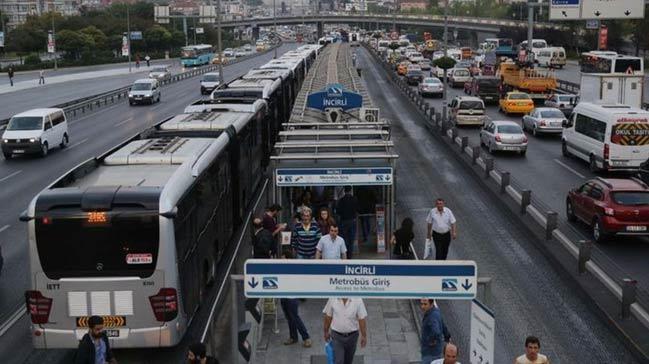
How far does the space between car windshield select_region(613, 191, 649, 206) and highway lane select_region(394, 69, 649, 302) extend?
43.0 inches

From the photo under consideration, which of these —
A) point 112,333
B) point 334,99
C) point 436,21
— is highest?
point 436,21

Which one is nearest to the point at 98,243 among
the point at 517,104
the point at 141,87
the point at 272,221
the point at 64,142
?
the point at 272,221

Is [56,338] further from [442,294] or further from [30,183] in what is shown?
[30,183]

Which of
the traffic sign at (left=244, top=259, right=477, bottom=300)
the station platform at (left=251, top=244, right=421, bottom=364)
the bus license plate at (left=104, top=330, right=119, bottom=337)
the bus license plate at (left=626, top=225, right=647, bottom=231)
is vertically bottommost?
the station platform at (left=251, top=244, right=421, bottom=364)

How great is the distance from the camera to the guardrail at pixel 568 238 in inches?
569

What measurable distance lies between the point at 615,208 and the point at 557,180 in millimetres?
9130

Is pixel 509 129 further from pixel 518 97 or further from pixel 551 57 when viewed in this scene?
pixel 551 57

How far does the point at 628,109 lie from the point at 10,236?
21.6m

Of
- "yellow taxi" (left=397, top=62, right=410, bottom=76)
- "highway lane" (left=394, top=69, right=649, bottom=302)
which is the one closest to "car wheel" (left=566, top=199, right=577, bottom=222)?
"highway lane" (left=394, top=69, right=649, bottom=302)

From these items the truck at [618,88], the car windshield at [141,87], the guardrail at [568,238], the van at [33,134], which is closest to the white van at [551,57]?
the car windshield at [141,87]

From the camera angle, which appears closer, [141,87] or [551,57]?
[141,87]

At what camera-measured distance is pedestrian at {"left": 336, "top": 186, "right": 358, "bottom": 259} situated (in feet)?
58.2

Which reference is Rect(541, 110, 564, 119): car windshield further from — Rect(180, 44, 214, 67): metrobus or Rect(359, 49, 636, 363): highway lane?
Rect(180, 44, 214, 67): metrobus

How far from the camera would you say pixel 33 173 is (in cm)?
3212
